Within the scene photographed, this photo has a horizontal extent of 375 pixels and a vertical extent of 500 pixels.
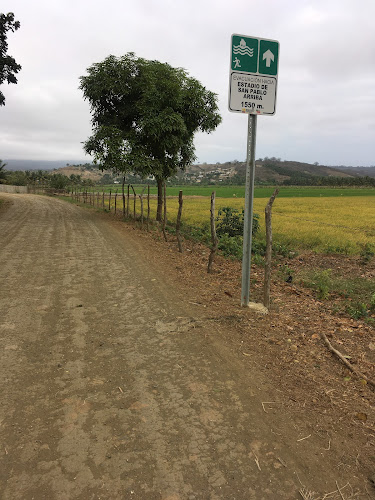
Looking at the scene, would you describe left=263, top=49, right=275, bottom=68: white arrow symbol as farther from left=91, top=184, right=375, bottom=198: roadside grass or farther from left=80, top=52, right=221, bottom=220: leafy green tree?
left=91, top=184, right=375, bottom=198: roadside grass

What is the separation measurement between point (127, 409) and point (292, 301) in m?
3.90

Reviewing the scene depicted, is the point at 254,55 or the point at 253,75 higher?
the point at 254,55

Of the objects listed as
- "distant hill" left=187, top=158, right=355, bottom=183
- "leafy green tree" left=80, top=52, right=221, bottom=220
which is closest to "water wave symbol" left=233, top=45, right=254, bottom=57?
"leafy green tree" left=80, top=52, right=221, bottom=220

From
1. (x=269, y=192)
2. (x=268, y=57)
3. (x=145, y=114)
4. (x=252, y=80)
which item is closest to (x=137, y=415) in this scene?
(x=252, y=80)

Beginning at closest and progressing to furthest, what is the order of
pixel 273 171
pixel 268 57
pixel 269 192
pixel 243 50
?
pixel 243 50
pixel 268 57
pixel 269 192
pixel 273 171

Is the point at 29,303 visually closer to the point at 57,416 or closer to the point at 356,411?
the point at 57,416

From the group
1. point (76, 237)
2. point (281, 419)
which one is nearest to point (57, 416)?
point (281, 419)

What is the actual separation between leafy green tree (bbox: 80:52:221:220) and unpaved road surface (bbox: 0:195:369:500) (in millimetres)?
10756

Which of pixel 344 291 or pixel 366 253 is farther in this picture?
pixel 366 253

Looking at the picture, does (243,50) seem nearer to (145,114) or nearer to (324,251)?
(324,251)

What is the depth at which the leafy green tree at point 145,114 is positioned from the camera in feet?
46.6

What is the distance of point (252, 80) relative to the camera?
4285mm

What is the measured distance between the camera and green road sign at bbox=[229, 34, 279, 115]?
4207 millimetres

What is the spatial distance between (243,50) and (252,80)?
37 centimetres
